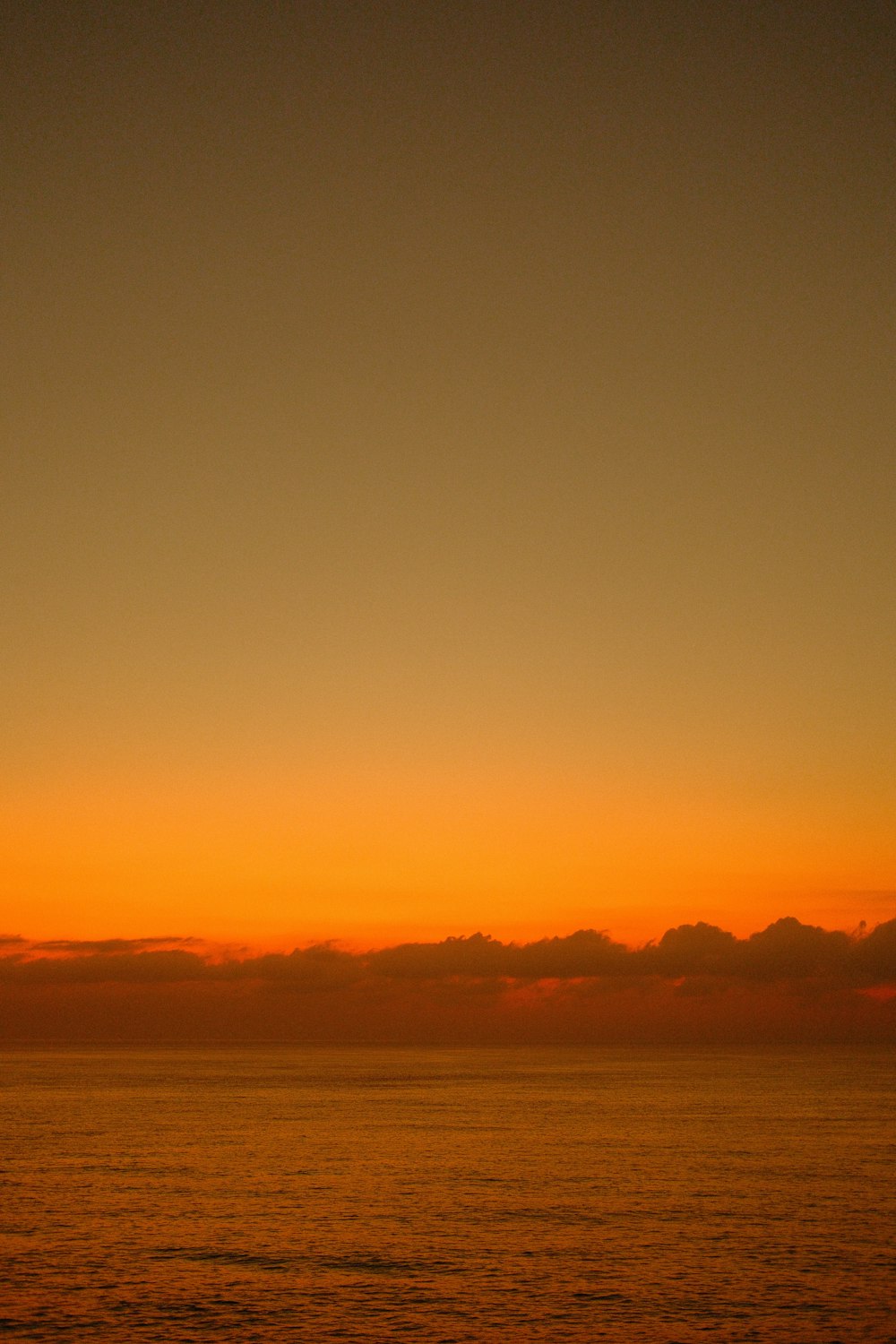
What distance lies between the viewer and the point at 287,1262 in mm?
42375

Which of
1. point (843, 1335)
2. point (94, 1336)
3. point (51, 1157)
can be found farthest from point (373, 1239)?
point (51, 1157)

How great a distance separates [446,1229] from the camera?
4859cm

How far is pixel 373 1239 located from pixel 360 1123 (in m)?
50.3

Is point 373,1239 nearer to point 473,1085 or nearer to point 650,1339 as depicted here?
point 650,1339

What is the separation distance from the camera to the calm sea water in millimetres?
35531

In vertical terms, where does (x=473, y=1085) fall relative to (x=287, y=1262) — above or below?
below

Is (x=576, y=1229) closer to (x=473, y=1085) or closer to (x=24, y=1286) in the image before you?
(x=24, y=1286)

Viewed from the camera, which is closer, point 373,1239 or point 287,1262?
point 287,1262

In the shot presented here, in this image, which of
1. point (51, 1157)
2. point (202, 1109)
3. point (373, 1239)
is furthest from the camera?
point (202, 1109)

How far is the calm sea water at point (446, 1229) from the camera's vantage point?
3553 centimetres

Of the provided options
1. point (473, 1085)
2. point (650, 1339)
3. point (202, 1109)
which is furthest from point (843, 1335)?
Answer: point (473, 1085)

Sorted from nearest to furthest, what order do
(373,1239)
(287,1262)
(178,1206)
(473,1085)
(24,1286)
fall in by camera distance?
(24,1286), (287,1262), (373,1239), (178,1206), (473,1085)

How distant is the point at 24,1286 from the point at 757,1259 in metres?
24.4

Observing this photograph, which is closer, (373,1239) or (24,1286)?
(24,1286)
